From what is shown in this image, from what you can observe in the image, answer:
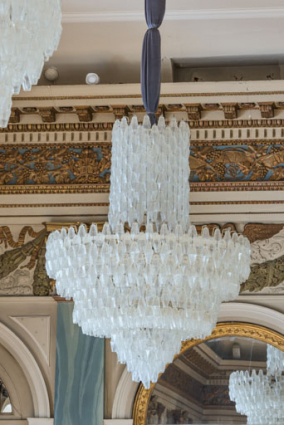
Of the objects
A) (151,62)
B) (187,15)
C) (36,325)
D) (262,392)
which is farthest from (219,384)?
(151,62)

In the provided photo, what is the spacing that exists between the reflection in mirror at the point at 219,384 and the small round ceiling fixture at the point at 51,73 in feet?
7.68

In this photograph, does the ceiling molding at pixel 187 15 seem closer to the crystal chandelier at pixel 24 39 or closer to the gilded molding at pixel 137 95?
the gilded molding at pixel 137 95

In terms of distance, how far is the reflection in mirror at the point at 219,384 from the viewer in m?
6.81

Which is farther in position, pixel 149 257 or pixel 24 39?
pixel 149 257

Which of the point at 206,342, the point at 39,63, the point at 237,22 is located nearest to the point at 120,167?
the point at 39,63

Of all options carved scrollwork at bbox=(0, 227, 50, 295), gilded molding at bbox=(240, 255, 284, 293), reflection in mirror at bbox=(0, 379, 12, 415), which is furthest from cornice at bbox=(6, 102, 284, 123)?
reflection in mirror at bbox=(0, 379, 12, 415)

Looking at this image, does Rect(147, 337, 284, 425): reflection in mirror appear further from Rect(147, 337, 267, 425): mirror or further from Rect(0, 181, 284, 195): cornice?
Rect(0, 181, 284, 195): cornice

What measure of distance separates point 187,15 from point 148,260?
8.31 ft

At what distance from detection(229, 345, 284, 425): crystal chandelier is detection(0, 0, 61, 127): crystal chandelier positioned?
4.16 m

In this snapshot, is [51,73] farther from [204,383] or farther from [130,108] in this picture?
[204,383]

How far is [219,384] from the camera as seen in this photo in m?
6.89

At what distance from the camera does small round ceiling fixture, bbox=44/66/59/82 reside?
680cm

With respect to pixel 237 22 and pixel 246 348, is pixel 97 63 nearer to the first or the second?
pixel 237 22

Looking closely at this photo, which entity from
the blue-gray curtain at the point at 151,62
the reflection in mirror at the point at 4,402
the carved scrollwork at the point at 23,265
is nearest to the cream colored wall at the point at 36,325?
the carved scrollwork at the point at 23,265
